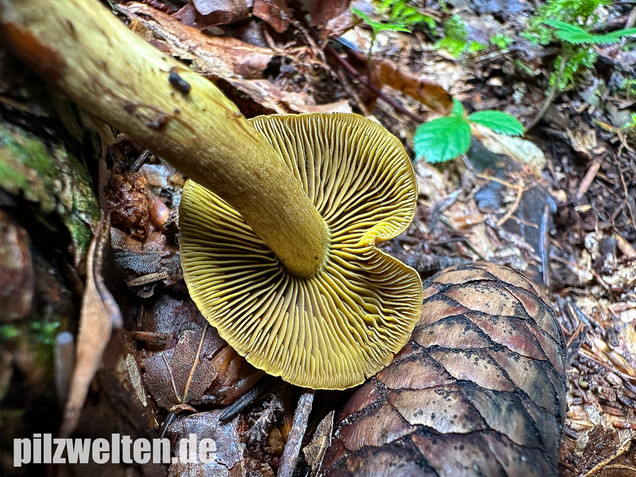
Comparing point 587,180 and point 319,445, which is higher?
point 319,445

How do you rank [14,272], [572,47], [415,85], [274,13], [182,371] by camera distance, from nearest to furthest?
1. [14,272]
2. [182,371]
3. [274,13]
4. [415,85]
5. [572,47]

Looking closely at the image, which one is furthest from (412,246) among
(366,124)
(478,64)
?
(478,64)

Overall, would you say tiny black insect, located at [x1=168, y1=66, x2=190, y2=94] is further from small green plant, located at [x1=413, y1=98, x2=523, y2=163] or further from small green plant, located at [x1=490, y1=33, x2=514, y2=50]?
small green plant, located at [x1=490, y1=33, x2=514, y2=50]

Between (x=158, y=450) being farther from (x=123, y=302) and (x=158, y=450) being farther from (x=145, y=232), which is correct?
(x=145, y=232)

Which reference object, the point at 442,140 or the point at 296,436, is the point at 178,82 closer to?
the point at 296,436

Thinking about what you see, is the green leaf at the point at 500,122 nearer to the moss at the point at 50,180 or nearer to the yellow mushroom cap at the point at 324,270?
the yellow mushroom cap at the point at 324,270

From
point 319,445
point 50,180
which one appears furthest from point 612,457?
point 50,180

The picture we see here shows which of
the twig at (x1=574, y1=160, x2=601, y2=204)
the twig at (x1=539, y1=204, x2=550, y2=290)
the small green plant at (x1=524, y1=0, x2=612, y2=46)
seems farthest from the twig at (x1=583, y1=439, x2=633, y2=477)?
the small green plant at (x1=524, y1=0, x2=612, y2=46)
